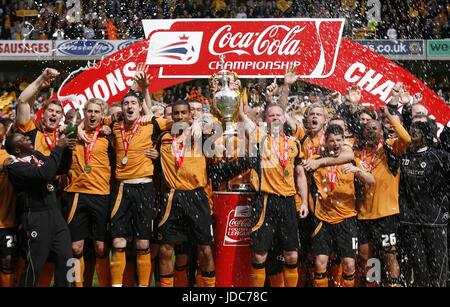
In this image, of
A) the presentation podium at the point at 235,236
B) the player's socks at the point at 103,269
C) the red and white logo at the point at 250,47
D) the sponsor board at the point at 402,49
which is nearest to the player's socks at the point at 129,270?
the player's socks at the point at 103,269

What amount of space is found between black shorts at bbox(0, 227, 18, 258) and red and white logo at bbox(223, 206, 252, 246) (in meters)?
1.71

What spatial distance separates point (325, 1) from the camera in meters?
12.6

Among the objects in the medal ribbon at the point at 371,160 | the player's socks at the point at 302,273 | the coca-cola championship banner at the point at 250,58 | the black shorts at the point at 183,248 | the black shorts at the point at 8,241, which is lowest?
the player's socks at the point at 302,273

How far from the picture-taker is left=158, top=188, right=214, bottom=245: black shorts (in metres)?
5.64

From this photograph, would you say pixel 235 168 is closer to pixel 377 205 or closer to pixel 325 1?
pixel 377 205

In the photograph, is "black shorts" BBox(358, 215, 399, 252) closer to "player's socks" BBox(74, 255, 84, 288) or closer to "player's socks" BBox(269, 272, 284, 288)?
"player's socks" BBox(269, 272, 284, 288)

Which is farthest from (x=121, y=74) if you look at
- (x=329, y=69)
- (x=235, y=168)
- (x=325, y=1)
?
(x=325, y=1)

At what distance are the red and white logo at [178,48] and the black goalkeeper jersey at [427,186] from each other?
3431 millimetres

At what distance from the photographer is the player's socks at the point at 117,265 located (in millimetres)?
5742

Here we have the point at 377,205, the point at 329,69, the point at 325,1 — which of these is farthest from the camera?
the point at 325,1

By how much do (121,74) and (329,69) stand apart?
254cm

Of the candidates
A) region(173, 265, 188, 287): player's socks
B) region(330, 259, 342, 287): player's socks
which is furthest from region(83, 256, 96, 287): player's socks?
region(330, 259, 342, 287): player's socks

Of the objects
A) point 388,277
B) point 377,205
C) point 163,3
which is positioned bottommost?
point 388,277

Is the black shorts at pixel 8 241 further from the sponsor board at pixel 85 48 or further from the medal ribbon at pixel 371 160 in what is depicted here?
the sponsor board at pixel 85 48
